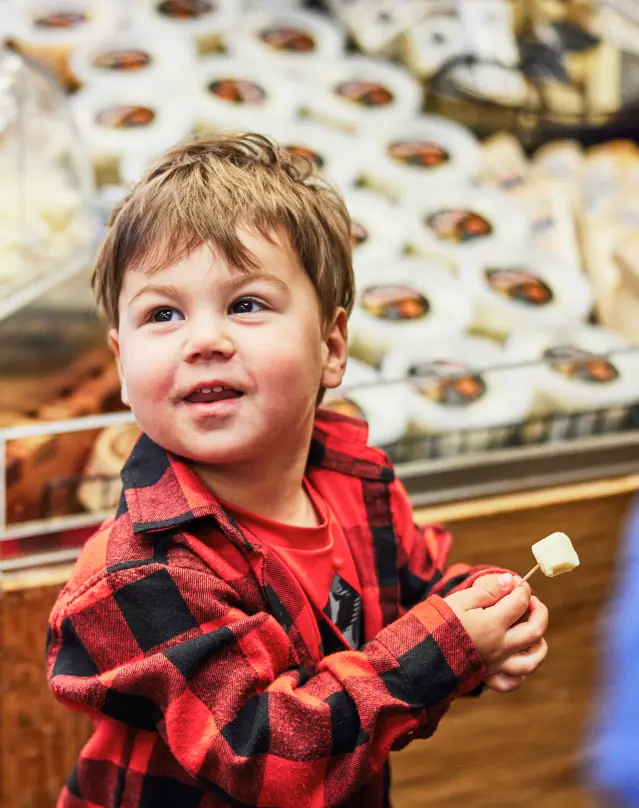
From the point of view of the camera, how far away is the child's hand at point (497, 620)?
1.18 metres

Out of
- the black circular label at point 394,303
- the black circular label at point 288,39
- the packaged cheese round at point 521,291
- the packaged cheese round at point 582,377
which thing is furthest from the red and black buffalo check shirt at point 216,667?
the black circular label at point 288,39

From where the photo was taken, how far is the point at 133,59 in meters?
2.82

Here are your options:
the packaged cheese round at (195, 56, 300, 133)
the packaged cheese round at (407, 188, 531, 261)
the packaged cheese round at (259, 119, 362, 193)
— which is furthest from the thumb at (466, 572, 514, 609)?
the packaged cheese round at (195, 56, 300, 133)

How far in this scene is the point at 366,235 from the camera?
2.55 m

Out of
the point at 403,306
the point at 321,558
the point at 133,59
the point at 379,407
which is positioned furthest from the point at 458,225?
the point at 321,558

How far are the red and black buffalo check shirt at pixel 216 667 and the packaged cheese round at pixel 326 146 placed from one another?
157cm

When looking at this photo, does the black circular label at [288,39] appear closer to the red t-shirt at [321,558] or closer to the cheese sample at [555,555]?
the red t-shirt at [321,558]

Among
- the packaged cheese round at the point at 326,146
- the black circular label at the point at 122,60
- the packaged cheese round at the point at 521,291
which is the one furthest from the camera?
the black circular label at the point at 122,60

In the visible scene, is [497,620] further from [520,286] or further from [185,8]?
[185,8]

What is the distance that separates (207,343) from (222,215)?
15cm

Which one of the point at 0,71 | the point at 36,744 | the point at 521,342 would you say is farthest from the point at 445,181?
the point at 36,744

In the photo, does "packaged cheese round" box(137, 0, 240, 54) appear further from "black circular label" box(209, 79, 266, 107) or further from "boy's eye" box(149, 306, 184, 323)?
"boy's eye" box(149, 306, 184, 323)

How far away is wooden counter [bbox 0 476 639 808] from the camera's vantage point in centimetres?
191

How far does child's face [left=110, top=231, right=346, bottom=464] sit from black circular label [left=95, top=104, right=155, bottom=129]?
1536mm
